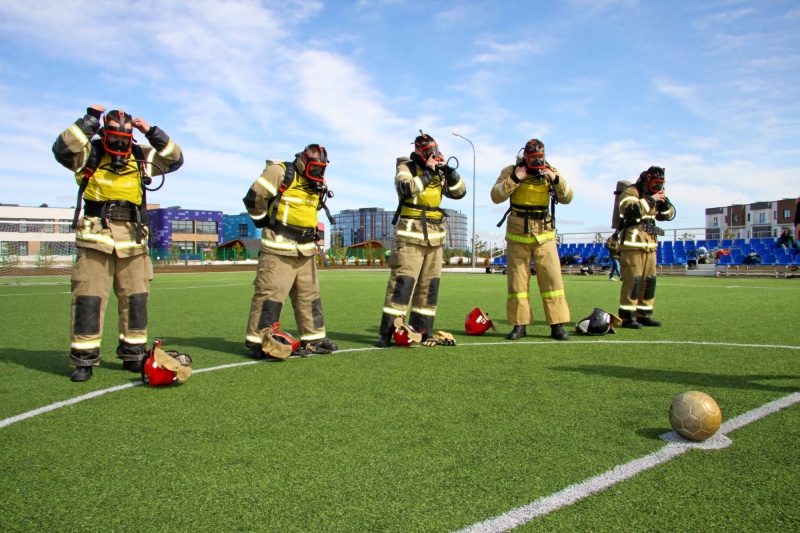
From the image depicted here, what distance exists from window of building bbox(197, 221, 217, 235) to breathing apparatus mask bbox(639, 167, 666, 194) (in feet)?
317

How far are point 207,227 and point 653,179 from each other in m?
97.8

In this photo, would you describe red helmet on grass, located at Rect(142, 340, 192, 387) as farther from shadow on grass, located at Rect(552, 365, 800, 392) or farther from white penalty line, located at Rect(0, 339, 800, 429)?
shadow on grass, located at Rect(552, 365, 800, 392)

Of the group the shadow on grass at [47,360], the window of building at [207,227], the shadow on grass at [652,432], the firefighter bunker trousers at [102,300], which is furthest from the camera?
the window of building at [207,227]

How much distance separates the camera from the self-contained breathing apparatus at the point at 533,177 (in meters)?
6.70

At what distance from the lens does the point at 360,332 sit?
8094mm

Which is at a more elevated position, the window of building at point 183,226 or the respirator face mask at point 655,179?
the window of building at point 183,226

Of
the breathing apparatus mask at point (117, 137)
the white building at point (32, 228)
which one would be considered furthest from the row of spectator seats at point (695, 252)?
the white building at point (32, 228)

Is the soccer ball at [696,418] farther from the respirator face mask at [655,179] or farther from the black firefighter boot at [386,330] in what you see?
the respirator face mask at [655,179]

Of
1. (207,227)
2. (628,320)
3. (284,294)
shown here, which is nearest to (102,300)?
(284,294)

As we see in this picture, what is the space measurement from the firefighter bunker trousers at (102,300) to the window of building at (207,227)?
97351 mm

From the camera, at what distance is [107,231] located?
5203 mm

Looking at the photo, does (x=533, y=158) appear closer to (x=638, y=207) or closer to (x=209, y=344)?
(x=638, y=207)

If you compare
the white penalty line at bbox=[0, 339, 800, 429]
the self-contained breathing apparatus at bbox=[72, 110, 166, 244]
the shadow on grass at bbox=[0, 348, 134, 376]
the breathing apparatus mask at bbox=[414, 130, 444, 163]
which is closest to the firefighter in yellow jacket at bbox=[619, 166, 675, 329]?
the white penalty line at bbox=[0, 339, 800, 429]

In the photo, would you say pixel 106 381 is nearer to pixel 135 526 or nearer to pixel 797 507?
pixel 135 526
